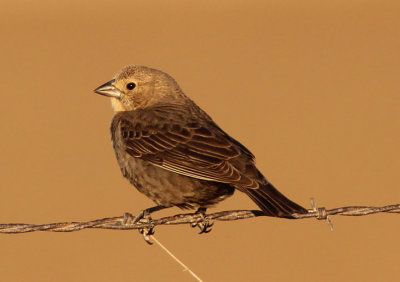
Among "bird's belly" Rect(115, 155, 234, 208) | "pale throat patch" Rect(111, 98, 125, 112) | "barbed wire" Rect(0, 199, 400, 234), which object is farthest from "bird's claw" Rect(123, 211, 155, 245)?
"pale throat patch" Rect(111, 98, 125, 112)

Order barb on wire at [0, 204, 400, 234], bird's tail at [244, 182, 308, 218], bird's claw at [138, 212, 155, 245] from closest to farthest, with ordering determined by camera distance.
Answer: barb on wire at [0, 204, 400, 234]
bird's tail at [244, 182, 308, 218]
bird's claw at [138, 212, 155, 245]

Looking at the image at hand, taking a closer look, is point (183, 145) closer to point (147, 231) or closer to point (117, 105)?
point (147, 231)

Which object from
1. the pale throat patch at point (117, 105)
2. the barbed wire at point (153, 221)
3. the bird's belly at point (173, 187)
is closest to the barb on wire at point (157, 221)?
the barbed wire at point (153, 221)

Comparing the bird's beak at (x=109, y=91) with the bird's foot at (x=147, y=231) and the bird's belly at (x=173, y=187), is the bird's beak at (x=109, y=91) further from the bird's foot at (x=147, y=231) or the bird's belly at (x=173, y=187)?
the bird's foot at (x=147, y=231)

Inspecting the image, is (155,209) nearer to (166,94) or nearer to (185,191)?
(185,191)

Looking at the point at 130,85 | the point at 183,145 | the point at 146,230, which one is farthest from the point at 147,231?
the point at 130,85

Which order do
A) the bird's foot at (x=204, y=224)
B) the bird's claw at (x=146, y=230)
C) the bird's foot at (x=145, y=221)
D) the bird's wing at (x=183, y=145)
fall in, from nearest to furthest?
1. the bird's foot at (x=145, y=221)
2. the bird's wing at (x=183, y=145)
3. the bird's claw at (x=146, y=230)
4. the bird's foot at (x=204, y=224)

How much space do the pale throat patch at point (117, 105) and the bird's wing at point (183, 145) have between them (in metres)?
0.46

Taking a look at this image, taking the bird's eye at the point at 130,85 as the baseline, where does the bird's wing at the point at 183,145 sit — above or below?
below

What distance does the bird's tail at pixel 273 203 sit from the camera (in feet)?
18.3

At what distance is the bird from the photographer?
584 centimetres

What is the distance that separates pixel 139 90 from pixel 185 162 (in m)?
1.79

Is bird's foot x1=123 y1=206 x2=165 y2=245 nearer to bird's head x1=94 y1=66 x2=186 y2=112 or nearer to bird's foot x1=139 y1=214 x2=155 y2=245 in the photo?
bird's foot x1=139 y1=214 x2=155 y2=245

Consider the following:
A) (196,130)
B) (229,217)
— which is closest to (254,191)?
(229,217)
